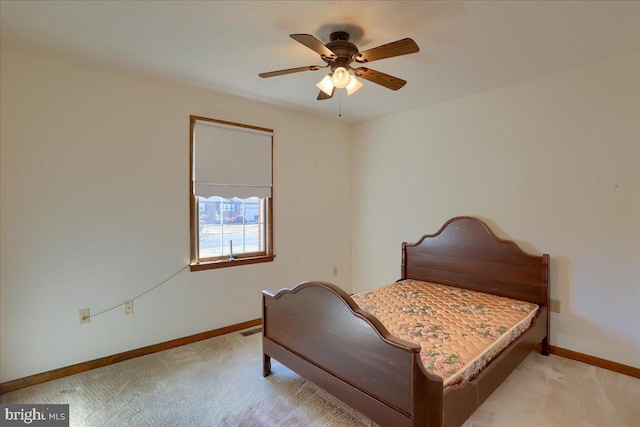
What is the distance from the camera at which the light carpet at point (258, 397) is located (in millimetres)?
1946

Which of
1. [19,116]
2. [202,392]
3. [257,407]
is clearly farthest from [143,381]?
[19,116]

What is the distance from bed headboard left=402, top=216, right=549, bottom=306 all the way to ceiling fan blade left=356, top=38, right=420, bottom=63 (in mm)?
2000

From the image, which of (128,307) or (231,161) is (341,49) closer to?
(231,161)

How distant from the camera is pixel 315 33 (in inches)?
81.9

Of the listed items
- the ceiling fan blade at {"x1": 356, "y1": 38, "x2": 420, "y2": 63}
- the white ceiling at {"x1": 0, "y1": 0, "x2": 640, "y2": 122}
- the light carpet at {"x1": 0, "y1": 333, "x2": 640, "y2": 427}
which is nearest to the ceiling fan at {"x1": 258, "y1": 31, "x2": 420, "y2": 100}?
the ceiling fan blade at {"x1": 356, "y1": 38, "x2": 420, "y2": 63}

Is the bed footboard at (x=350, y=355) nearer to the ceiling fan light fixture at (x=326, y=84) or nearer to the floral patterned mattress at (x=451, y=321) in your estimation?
the floral patterned mattress at (x=451, y=321)

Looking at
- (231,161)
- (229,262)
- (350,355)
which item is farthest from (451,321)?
(231,161)

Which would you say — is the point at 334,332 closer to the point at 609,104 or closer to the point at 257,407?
the point at 257,407

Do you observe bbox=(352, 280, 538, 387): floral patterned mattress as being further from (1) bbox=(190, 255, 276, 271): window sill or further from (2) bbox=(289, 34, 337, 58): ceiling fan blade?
(2) bbox=(289, 34, 337, 58): ceiling fan blade

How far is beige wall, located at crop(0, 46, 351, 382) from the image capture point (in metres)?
2.27

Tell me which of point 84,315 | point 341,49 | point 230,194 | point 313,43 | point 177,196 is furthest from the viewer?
point 230,194

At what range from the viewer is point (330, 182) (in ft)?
13.8

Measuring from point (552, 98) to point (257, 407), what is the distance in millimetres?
3403

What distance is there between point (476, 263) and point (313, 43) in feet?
8.22
